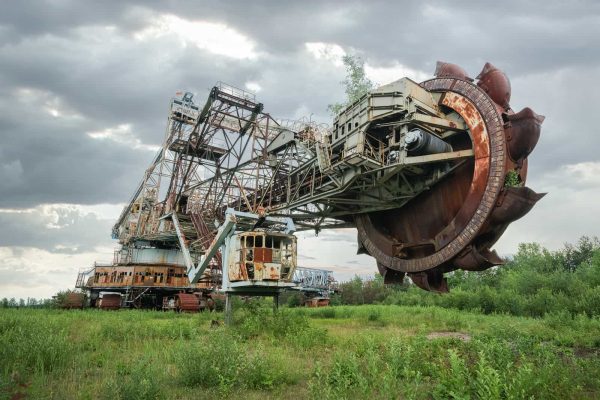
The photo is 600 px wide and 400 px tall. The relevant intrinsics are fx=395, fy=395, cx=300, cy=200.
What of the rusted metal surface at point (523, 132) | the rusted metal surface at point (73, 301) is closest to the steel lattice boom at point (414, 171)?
the rusted metal surface at point (523, 132)

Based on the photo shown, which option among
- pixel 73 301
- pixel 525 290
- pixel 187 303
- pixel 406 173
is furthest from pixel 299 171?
pixel 525 290

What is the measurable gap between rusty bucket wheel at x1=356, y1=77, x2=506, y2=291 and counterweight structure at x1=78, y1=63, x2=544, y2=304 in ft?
0.11

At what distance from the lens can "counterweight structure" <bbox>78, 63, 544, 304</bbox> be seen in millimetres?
10977

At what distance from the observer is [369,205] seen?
50.2 feet

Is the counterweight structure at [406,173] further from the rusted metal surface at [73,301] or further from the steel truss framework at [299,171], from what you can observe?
the rusted metal surface at [73,301]

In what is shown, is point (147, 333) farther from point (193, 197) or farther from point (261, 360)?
point (193, 197)

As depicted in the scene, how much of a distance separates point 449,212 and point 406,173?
188 cm

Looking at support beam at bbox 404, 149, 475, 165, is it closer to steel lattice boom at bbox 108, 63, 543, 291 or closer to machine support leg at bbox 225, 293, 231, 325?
steel lattice boom at bbox 108, 63, 543, 291

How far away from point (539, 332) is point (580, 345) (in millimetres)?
2637

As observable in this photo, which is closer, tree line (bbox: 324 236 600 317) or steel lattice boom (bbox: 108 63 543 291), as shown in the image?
steel lattice boom (bbox: 108 63 543 291)

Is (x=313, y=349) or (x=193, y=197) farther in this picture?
(x=193, y=197)

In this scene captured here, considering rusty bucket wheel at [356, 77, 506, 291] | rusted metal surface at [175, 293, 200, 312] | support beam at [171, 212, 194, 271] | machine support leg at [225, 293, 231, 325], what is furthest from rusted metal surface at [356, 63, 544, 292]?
rusted metal surface at [175, 293, 200, 312]

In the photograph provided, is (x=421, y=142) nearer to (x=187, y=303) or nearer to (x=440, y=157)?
(x=440, y=157)

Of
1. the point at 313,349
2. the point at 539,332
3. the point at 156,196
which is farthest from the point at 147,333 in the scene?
the point at 156,196
